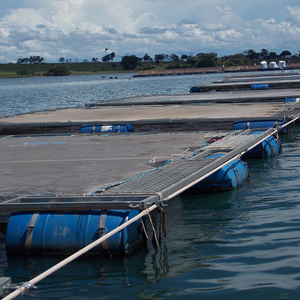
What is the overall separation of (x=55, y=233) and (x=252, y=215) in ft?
13.0

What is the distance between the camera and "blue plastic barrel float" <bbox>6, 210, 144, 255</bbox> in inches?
273

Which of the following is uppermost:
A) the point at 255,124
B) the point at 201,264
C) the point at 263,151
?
the point at 255,124

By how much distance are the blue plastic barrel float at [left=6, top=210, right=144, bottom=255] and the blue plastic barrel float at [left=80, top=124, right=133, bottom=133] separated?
35.6 ft

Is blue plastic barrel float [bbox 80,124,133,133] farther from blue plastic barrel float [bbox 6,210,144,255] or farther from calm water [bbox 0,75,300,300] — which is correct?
blue plastic barrel float [bbox 6,210,144,255]

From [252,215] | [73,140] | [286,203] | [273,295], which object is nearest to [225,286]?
[273,295]

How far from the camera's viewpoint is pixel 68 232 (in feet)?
23.0

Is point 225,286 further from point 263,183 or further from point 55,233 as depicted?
point 263,183

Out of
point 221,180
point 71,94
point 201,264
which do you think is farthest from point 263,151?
point 71,94

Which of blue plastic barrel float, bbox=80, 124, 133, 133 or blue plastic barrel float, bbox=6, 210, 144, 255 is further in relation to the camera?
blue plastic barrel float, bbox=80, 124, 133, 133

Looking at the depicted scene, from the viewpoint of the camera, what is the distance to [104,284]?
249 inches

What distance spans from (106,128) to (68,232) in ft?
36.7

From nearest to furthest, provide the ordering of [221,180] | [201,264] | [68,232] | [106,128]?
[201,264]
[68,232]
[221,180]
[106,128]

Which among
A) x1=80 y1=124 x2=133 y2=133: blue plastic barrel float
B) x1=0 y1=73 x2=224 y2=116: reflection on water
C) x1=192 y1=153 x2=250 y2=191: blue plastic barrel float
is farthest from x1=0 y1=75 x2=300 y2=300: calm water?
x1=0 y1=73 x2=224 y2=116: reflection on water

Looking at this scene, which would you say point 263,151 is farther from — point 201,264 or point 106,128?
point 201,264
